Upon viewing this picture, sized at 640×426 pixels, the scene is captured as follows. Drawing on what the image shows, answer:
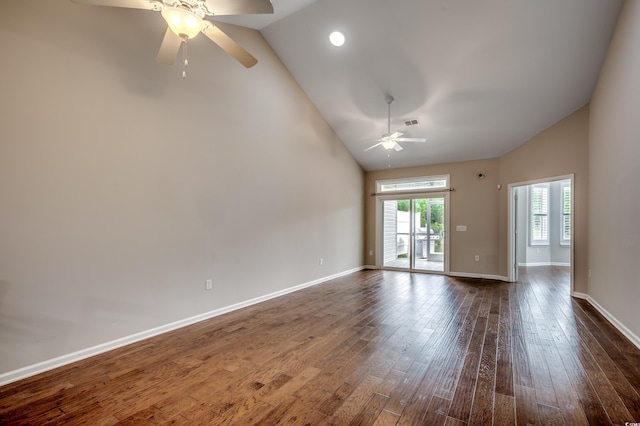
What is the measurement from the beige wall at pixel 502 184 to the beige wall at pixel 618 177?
0.38 meters

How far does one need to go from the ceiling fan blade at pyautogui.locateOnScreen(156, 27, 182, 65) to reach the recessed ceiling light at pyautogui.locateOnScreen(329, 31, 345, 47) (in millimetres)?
2495

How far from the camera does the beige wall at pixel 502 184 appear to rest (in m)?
4.78

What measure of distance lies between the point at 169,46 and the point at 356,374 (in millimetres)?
3151

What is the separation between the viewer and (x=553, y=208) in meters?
8.73

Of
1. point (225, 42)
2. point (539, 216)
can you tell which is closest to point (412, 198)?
point (539, 216)

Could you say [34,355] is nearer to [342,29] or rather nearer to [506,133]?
[342,29]

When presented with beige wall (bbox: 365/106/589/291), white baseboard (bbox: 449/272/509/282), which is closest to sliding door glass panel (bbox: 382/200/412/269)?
beige wall (bbox: 365/106/589/291)

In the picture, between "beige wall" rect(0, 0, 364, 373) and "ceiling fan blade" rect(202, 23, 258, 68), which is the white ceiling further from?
"ceiling fan blade" rect(202, 23, 258, 68)

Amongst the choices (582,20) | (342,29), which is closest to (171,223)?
(342,29)

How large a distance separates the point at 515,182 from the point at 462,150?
121cm

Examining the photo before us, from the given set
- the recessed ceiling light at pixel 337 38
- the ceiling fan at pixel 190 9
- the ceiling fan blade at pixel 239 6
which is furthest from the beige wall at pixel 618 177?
the ceiling fan at pixel 190 9

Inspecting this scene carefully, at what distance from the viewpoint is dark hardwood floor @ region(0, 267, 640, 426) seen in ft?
6.13

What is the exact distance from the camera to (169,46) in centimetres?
251

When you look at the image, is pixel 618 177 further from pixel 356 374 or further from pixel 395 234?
pixel 395 234
